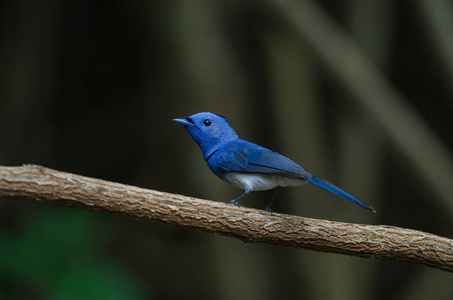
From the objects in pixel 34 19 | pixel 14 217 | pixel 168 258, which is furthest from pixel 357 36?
pixel 14 217

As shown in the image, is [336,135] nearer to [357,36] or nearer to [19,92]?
[357,36]

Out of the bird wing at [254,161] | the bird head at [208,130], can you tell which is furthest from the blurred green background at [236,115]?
the bird wing at [254,161]

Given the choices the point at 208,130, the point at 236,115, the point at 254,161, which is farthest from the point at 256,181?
the point at 236,115

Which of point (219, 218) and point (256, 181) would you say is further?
point (256, 181)

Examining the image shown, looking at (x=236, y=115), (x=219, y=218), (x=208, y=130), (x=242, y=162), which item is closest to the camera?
(x=219, y=218)

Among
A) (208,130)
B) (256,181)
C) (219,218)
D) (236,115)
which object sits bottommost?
(219,218)

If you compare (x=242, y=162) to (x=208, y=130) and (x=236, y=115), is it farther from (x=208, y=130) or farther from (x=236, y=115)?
(x=236, y=115)

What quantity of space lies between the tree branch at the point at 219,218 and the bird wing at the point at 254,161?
25cm

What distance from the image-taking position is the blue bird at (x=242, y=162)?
2.79m

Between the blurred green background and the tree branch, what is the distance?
187cm

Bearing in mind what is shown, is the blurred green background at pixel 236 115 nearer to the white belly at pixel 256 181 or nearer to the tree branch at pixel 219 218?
the white belly at pixel 256 181

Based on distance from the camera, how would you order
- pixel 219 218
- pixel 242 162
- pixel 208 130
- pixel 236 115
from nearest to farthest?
pixel 219 218 < pixel 242 162 < pixel 208 130 < pixel 236 115

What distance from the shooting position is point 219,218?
2.52 m

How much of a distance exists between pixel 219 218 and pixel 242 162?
1.51 ft
